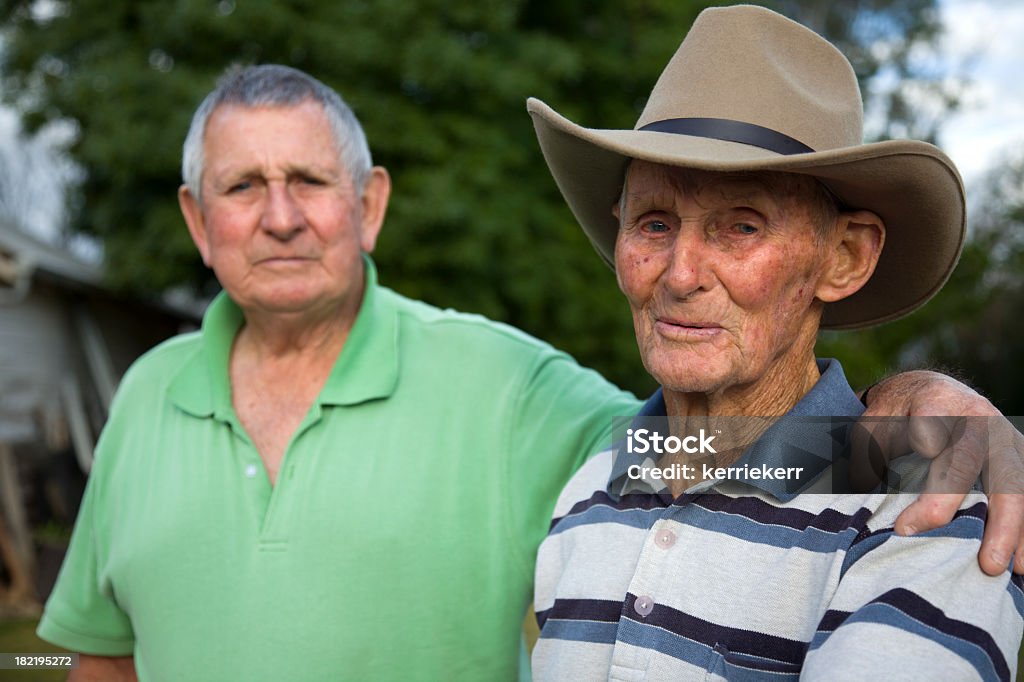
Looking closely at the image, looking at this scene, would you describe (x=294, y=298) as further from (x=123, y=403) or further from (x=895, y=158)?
(x=895, y=158)

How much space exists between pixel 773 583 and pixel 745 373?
391mm

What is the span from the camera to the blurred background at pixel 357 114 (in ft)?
31.1

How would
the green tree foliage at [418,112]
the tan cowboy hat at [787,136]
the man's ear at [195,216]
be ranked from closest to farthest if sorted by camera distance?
1. the tan cowboy hat at [787,136]
2. the man's ear at [195,216]
3. the green tree foliage at [418,112]

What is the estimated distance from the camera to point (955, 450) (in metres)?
1.56

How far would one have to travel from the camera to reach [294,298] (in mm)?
2588

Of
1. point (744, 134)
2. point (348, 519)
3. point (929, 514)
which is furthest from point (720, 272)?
point (348, 519)

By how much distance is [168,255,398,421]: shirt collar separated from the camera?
256cm

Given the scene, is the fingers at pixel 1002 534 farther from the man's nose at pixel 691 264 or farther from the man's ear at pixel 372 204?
the man's ear at pixel 372 204

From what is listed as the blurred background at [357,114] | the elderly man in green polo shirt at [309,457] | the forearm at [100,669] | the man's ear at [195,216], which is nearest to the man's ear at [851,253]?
the elderly man in green polo shirt at [309,457]

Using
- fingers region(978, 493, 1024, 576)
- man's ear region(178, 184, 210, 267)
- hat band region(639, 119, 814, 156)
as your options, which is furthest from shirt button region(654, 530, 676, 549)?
man's ear region(178, 184, 210, 267)

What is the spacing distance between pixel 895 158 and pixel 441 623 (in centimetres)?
149

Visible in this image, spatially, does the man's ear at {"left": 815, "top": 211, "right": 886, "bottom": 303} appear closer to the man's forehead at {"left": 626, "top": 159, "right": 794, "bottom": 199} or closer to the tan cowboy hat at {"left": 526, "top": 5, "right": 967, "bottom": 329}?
the tan cowboy hat at {"left": 526, "top": 5, "right": 967, "bottom": 329}

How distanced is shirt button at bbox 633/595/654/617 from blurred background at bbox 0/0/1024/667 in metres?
7.59

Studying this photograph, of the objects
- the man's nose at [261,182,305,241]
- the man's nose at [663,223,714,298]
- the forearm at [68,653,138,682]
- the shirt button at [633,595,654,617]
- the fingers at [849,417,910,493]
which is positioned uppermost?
the man's nose at [261,182,305,241]
